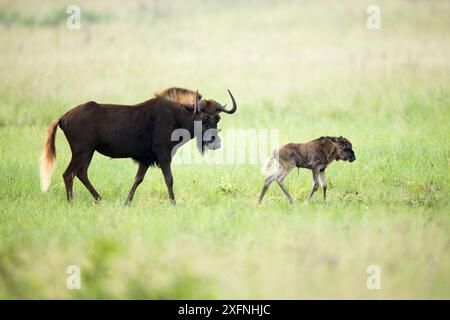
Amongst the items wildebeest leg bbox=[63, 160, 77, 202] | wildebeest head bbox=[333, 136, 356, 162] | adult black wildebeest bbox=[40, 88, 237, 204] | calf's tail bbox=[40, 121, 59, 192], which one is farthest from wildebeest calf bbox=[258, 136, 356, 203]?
calf's tail bbox=[40, 121, 59, 192]

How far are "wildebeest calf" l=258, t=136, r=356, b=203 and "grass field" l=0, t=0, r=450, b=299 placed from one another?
340 millimetres

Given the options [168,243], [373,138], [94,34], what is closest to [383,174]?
[373,138]

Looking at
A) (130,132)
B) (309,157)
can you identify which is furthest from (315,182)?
(130,132)

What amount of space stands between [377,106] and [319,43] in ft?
24.5

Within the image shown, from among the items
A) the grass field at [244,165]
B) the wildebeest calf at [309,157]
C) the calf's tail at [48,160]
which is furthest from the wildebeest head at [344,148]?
the calf's tail at [48,160]

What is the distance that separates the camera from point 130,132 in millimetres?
12500

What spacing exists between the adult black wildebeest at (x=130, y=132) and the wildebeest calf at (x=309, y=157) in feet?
3.21

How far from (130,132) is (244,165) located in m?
2.97

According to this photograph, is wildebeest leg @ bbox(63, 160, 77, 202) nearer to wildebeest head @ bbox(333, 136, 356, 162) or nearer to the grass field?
the grass field

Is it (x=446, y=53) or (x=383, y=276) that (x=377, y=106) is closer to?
(x=446, y=53)

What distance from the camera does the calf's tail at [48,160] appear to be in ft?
41.1

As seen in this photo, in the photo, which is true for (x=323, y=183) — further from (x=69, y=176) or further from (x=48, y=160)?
(x=48, y=160)

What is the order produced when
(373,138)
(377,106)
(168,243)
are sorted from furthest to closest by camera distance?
1. (377,106)
2. (373,138)
3. (168,243)

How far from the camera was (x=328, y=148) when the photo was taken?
12.7m
